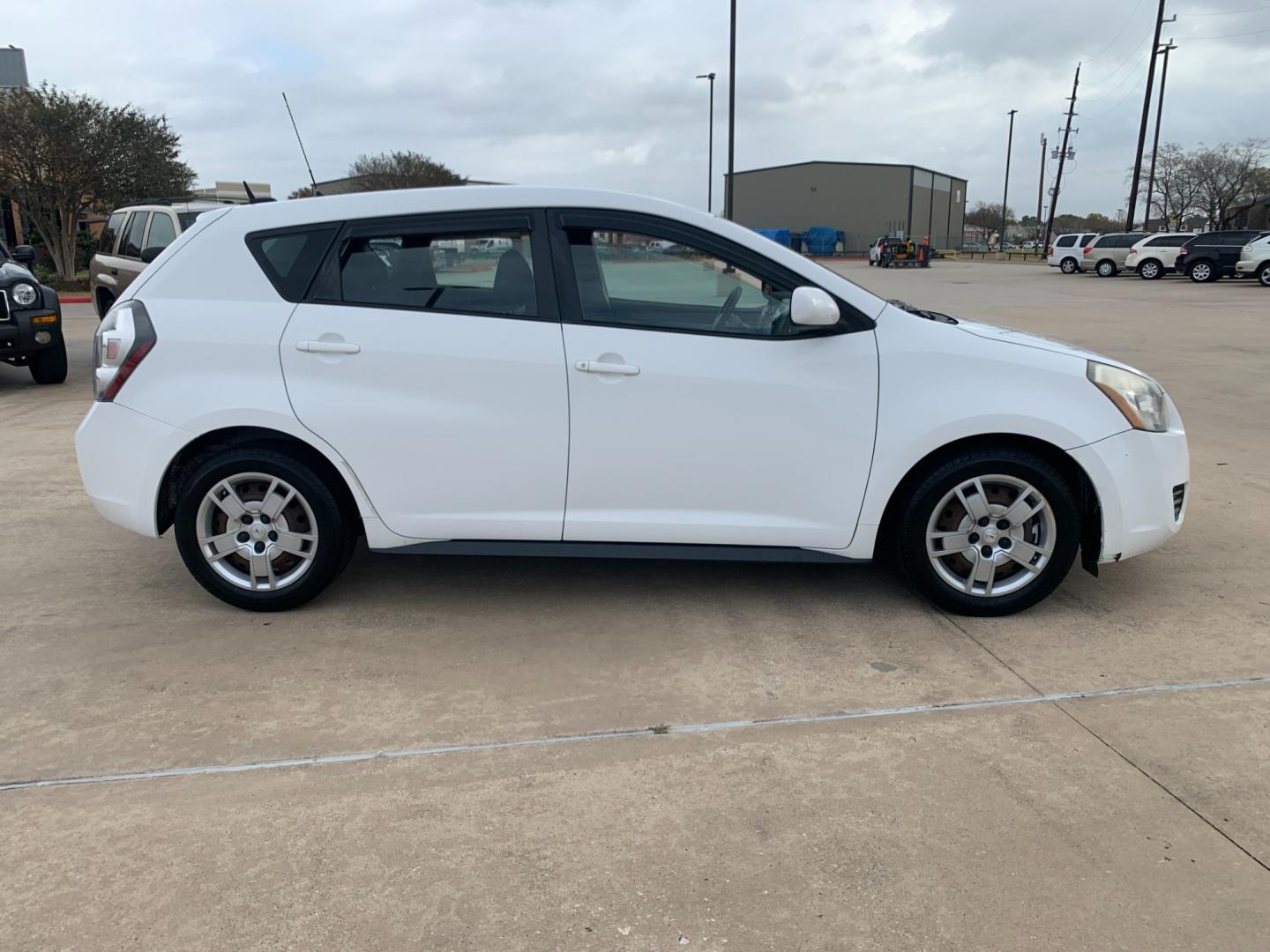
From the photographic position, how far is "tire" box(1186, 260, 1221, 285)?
31.0 meters

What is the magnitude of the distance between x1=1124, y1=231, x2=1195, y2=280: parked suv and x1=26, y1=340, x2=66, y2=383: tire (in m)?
34.9

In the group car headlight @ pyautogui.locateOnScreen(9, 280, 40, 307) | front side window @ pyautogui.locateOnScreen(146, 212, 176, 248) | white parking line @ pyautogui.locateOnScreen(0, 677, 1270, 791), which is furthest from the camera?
front side window @ pyautogui.locateOnScreen(146, 212, 176, 248)

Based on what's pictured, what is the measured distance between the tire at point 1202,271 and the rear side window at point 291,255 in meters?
33.8

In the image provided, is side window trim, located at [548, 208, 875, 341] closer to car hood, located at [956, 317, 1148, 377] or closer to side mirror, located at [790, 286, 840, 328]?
side mirror, located at [790, 286, 840, 328]

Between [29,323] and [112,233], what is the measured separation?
2809 mm

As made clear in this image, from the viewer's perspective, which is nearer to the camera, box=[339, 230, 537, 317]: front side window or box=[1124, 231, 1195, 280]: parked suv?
box=[339, 230, 537, 317]: front side window

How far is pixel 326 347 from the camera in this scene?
12.9ft

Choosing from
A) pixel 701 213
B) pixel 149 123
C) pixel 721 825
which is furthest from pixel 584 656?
pixel 149 123

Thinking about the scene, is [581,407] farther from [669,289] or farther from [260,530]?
[260,530]

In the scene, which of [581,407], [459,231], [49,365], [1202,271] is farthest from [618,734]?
[1202,271]

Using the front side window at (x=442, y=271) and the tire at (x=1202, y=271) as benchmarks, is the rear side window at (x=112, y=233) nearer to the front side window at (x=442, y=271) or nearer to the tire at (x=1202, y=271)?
the front side window at (x=442, y=271)

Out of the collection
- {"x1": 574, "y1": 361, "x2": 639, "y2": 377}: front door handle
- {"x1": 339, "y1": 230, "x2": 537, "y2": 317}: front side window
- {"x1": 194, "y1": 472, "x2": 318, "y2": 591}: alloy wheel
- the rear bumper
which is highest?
{"x1": 339, "y1": 230, "x2": 537, "y2": 317}: front side window

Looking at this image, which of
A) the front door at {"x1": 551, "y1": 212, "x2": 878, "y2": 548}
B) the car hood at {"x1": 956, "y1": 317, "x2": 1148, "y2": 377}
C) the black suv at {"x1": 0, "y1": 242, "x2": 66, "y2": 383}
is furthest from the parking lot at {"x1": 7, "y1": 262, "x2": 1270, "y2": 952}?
the black suv at {"x1": 0, "y1": 242, "x2": 66, "y2": 383}

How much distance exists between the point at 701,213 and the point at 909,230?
3540 inches
